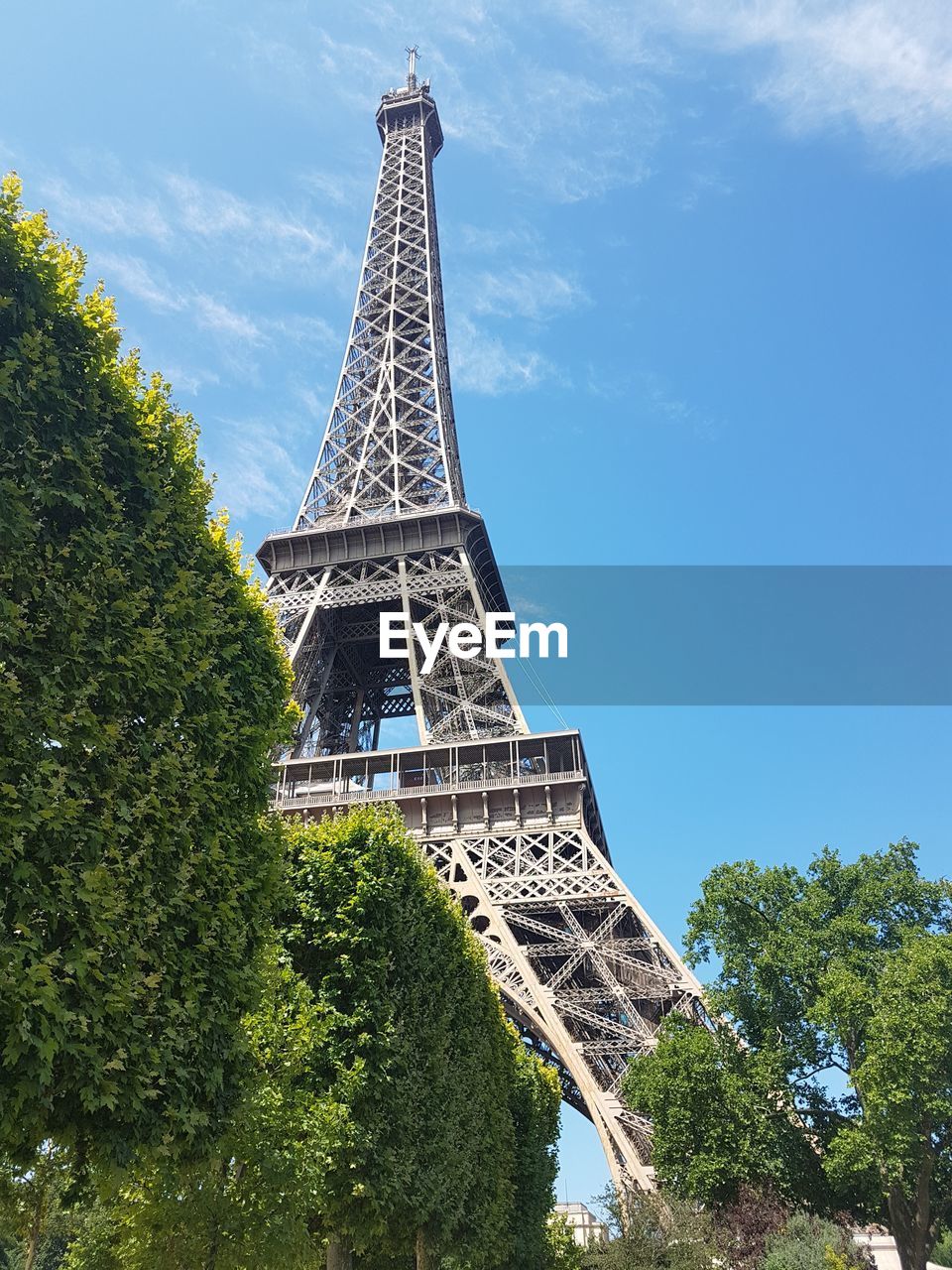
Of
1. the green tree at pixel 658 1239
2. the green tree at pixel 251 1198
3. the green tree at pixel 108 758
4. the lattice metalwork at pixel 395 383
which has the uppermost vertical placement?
the lattice metalwork at pixel 395 383

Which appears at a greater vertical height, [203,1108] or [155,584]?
[155,584]

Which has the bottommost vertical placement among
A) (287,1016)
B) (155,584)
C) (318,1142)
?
(318,1142)

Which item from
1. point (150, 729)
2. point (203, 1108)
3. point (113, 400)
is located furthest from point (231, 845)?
point (113, 400)

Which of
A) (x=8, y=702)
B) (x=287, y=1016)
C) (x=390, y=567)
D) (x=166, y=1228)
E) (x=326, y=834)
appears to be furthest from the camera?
(x=390, y=567)

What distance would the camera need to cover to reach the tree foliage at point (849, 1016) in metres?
23.6

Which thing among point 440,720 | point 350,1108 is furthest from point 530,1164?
point 440,720

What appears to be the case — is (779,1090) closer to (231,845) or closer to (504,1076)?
(504,1076)

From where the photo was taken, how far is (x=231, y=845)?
9.90 m

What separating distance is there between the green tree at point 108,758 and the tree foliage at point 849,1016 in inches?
800

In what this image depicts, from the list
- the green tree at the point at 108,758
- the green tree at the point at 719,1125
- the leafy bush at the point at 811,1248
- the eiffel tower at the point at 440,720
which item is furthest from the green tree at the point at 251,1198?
the green tree at the point at 719,1125

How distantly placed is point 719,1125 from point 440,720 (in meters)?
19.1

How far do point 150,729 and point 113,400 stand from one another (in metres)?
3.46

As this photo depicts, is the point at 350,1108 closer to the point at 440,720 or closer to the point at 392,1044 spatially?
the point at 392,1044

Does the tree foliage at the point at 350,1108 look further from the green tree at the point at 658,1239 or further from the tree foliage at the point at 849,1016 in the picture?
the tree foliage at the point at 849,1016
